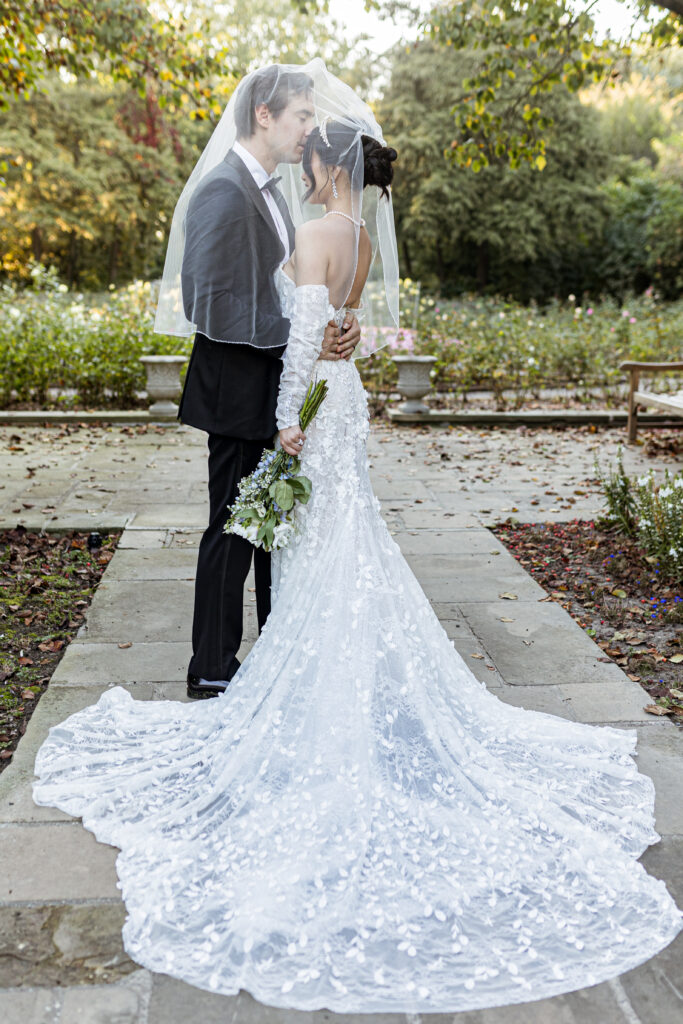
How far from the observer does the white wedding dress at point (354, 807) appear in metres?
2.05

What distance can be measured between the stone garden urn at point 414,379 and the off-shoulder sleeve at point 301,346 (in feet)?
24.0

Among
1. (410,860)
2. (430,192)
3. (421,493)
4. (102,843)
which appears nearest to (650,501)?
(421,493)

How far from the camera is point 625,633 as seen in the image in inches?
166

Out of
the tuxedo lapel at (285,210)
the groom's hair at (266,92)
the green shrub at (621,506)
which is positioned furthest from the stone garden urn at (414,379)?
the groom's hair at (266,92)

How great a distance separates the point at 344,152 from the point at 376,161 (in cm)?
13

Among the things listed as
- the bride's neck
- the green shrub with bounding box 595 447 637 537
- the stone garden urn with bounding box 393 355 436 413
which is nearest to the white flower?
the bride's neck

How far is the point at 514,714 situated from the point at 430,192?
26.6 m

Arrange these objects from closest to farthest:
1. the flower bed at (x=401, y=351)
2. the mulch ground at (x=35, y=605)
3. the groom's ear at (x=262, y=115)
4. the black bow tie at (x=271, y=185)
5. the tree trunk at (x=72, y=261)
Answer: the groom's ear at (x=262, y=115) → the black bow tie at (x=271, y=185) → the mulch ground at (x=35, y=605) → the flower bed at (x=401, y=351) → the tree trunk at (x=72, y=261)

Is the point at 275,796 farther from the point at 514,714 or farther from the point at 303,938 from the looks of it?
the point at 514,714

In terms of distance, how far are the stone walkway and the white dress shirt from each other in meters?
1.76

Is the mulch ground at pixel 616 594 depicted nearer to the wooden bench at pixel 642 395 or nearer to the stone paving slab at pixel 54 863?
the stone paving slab at pixel 54 863

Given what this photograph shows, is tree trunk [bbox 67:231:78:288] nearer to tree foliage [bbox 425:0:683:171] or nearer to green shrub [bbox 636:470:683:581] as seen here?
tree foliage [bbox 425:0:683:171]

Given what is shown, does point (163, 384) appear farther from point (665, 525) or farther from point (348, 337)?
point (348, 337)

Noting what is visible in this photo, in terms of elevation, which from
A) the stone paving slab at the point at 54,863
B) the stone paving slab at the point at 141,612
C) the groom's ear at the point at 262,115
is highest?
the groom's ear at the point at 262,115
